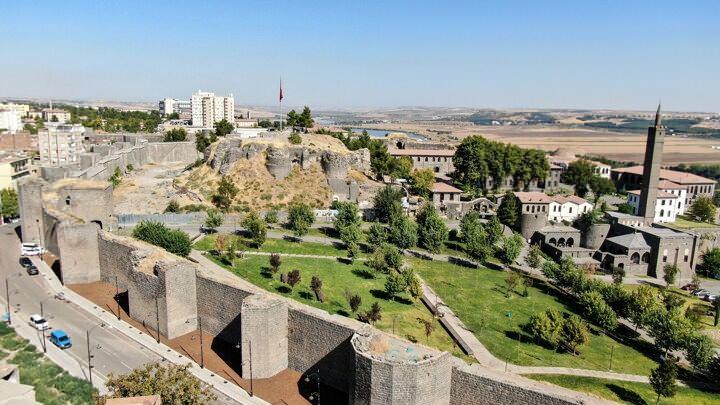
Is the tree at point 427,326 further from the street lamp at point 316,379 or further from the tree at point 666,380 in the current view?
the tree at point 666,380

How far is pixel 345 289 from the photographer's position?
3519cm

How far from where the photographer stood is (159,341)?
2528 cm

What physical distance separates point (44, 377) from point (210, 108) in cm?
13800

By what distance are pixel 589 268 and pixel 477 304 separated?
1609cm

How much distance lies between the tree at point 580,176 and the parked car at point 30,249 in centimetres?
6654

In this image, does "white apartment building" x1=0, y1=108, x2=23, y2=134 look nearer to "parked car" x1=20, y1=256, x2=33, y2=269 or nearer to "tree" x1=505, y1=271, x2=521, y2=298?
→ "parked car" x1=20, y1=256, x2=33, y2=269

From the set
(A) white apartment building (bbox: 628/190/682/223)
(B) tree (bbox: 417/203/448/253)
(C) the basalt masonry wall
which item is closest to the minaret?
(A) white apartment building (bbox: 628/190/682/223)

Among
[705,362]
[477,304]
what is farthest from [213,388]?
[705,362]

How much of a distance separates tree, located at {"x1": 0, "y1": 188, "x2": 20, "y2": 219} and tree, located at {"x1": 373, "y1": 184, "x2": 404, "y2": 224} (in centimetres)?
3584

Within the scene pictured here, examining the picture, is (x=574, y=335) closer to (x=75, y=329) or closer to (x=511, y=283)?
(x=511, y=283)

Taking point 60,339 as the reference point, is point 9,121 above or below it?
above

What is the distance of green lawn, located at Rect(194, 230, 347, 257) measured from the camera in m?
41.8

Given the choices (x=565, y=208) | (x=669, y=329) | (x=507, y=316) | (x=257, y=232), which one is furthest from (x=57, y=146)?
(x=669, y=329)

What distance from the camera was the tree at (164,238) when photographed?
35.2 metres
